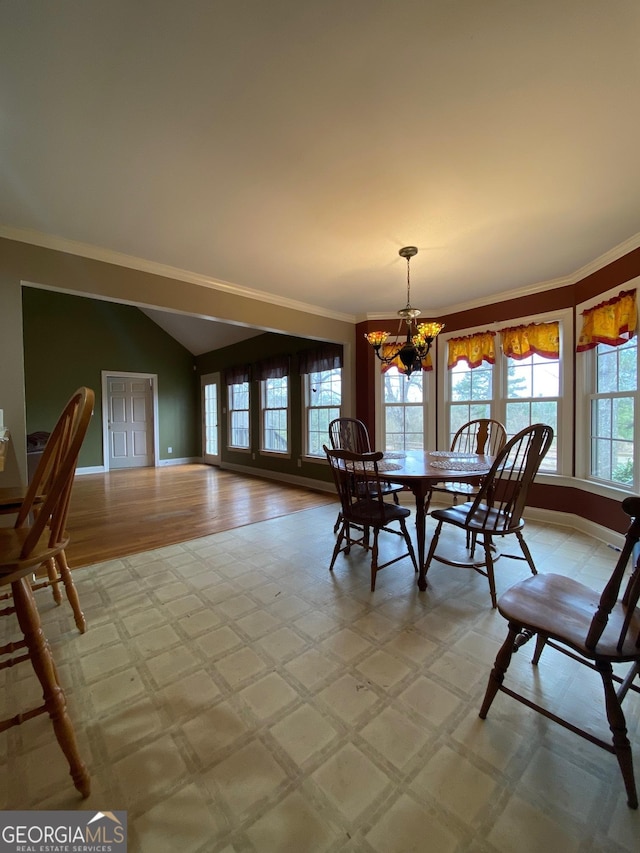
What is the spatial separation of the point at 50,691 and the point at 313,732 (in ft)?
2.83

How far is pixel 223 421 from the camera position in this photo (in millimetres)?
7293

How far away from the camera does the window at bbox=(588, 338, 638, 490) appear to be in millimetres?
2807

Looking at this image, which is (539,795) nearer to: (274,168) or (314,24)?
(314,24)

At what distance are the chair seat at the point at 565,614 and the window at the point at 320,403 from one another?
149 inches

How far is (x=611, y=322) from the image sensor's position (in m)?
2.86

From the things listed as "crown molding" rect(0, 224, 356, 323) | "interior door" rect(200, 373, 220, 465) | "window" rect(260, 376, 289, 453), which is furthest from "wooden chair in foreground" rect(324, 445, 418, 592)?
"interior door" rect(200, 373, 220, 465)

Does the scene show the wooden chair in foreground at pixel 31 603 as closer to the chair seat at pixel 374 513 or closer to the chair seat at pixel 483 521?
the chair seat at pixel 374 513

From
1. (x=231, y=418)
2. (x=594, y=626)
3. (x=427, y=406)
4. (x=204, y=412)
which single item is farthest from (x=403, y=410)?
(x=204, y=412)

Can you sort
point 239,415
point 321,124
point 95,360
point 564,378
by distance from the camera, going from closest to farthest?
point 321,124 < point 564,378 < point 95,360 < point 239,415

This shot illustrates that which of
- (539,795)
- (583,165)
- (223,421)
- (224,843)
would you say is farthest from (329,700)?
(223,421)

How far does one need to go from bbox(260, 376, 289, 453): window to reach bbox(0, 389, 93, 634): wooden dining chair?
385cm

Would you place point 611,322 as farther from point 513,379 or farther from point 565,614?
point 565,614

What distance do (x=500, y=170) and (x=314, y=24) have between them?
3.96ft

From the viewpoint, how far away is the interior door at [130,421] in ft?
22.5
